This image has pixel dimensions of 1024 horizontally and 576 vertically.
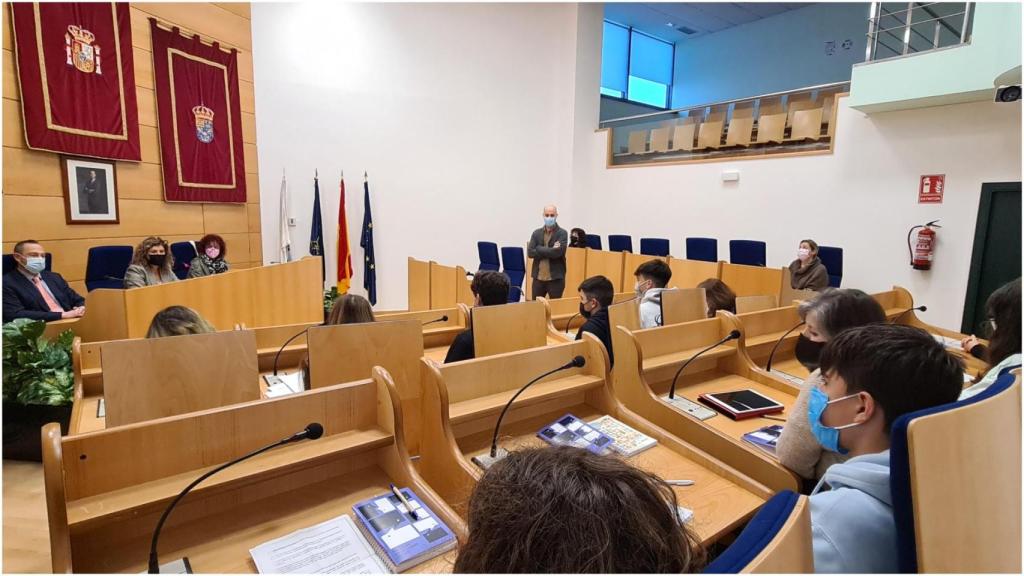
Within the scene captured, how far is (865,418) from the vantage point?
1.15m

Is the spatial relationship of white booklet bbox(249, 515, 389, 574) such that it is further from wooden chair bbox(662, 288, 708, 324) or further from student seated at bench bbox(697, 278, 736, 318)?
student seated at bench bbox(697, 278, 736, 318)

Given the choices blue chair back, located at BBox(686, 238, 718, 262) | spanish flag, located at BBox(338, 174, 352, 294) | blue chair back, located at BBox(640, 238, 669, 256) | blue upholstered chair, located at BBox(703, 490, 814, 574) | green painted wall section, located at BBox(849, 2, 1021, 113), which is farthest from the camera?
spanish flag, located at BBox(338, 174, 352, 294)

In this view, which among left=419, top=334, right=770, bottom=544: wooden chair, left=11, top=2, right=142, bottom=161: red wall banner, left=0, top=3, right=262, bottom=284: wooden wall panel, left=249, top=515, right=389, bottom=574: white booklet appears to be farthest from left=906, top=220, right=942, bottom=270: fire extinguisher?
left=11, top=2, right=142, bottom=161: red wall banner

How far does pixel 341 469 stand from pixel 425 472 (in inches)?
14.0

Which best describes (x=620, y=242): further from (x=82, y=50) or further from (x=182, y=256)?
(x=82, y=50)

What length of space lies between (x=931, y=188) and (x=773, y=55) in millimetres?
5582

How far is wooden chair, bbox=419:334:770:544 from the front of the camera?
146 centimetres

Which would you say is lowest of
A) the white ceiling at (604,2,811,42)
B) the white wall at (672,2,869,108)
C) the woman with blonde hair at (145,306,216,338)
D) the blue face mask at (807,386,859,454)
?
the blue face mask at (807,386,859,454)

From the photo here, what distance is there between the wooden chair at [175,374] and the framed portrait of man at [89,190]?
12.4 ft

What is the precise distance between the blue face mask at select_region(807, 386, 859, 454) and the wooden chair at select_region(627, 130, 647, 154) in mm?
7126

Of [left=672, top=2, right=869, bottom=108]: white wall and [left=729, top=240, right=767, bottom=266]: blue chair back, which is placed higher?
[left=672, top=2, right=869, bottom=108]: white wall

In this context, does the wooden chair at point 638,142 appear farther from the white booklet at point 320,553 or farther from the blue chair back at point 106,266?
the white booklet at point 320,553

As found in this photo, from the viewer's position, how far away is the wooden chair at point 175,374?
1619 mm

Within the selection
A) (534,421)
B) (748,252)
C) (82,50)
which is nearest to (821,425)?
(534,421)
